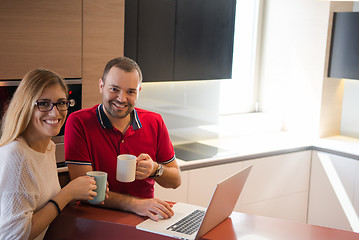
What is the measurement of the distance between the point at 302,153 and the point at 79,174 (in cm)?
252

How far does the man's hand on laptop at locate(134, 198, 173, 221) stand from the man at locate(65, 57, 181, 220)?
3.3 inches

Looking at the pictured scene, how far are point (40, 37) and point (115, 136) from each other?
849 mm

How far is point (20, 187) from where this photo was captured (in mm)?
1608

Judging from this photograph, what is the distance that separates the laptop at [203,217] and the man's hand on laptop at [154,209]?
0.8 inches

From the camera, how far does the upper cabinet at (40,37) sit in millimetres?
2549

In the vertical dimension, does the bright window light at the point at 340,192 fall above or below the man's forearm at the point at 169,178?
below

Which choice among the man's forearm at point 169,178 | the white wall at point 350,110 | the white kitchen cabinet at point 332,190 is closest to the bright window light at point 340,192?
the white kitchen cabinet at point 332,190

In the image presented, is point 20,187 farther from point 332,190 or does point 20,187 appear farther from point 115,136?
point 332,190

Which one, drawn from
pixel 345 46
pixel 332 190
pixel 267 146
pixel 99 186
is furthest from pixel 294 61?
pixel 99 186

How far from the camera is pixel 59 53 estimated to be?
2.76 metres

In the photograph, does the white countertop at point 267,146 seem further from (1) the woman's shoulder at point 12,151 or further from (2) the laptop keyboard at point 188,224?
(1) the woman's shoulder at point 12,151

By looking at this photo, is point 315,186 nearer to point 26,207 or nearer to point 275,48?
point 275,48

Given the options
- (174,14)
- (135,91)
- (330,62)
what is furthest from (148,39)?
(330,62)

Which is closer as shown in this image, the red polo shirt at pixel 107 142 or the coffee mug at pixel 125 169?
the coffee mug at pixel 125 169
